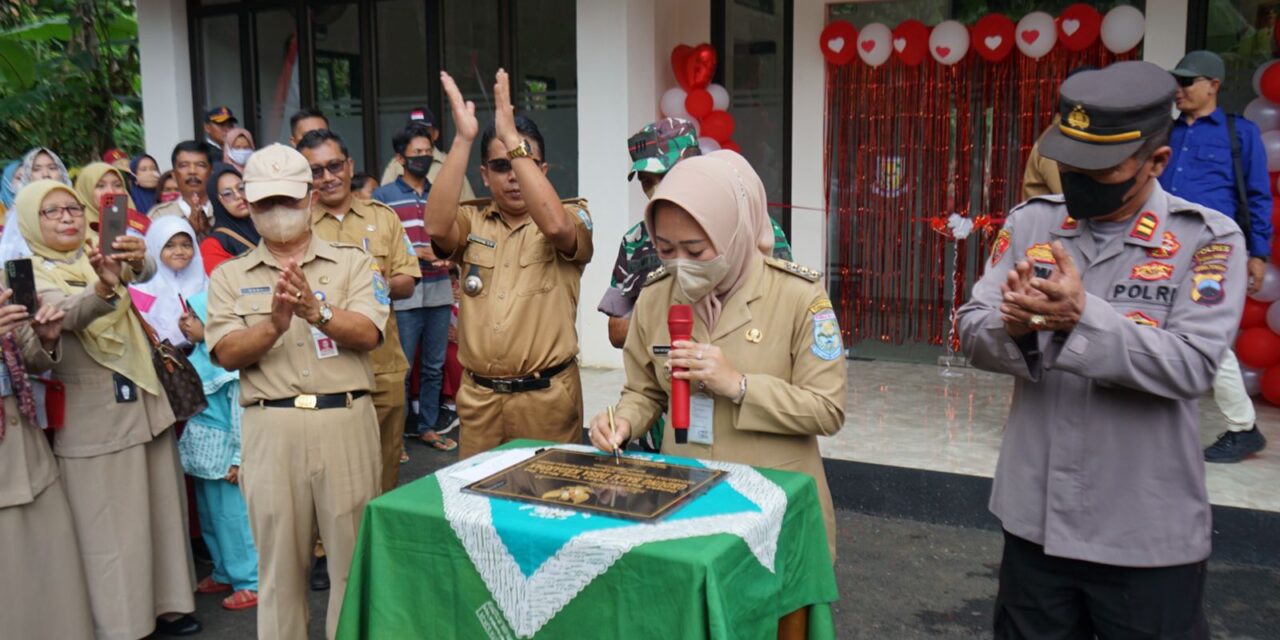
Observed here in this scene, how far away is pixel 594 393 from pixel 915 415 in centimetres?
205

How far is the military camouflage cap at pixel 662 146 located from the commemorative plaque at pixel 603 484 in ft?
4.04

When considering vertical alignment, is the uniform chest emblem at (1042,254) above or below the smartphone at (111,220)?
below

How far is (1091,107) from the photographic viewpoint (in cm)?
205

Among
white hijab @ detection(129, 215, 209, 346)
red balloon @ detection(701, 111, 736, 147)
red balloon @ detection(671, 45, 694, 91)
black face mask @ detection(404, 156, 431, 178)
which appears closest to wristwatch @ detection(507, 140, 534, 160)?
white hijab @ detection(129, 215, 209, 346)

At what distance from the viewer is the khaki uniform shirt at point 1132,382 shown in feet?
6.65

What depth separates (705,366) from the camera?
93.0 inches

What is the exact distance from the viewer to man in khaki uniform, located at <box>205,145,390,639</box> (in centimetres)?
322

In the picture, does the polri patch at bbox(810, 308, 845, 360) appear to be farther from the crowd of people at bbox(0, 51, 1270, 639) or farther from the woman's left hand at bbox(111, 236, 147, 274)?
the woman's left hand at bbox(111, 236, 147, 274)

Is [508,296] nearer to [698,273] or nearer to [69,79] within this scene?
[698,273]

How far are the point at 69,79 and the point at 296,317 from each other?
880 centimetres

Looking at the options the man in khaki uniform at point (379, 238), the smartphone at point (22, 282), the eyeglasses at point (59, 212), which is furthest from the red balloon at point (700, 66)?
the smartphone at point (22, 282)

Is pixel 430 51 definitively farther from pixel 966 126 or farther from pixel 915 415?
pixel 915 415

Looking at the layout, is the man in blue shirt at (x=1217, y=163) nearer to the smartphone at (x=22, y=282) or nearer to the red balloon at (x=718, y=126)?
the red balloon at (x=718, y=126)

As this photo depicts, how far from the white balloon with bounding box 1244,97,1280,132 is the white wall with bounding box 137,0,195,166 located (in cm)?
853
